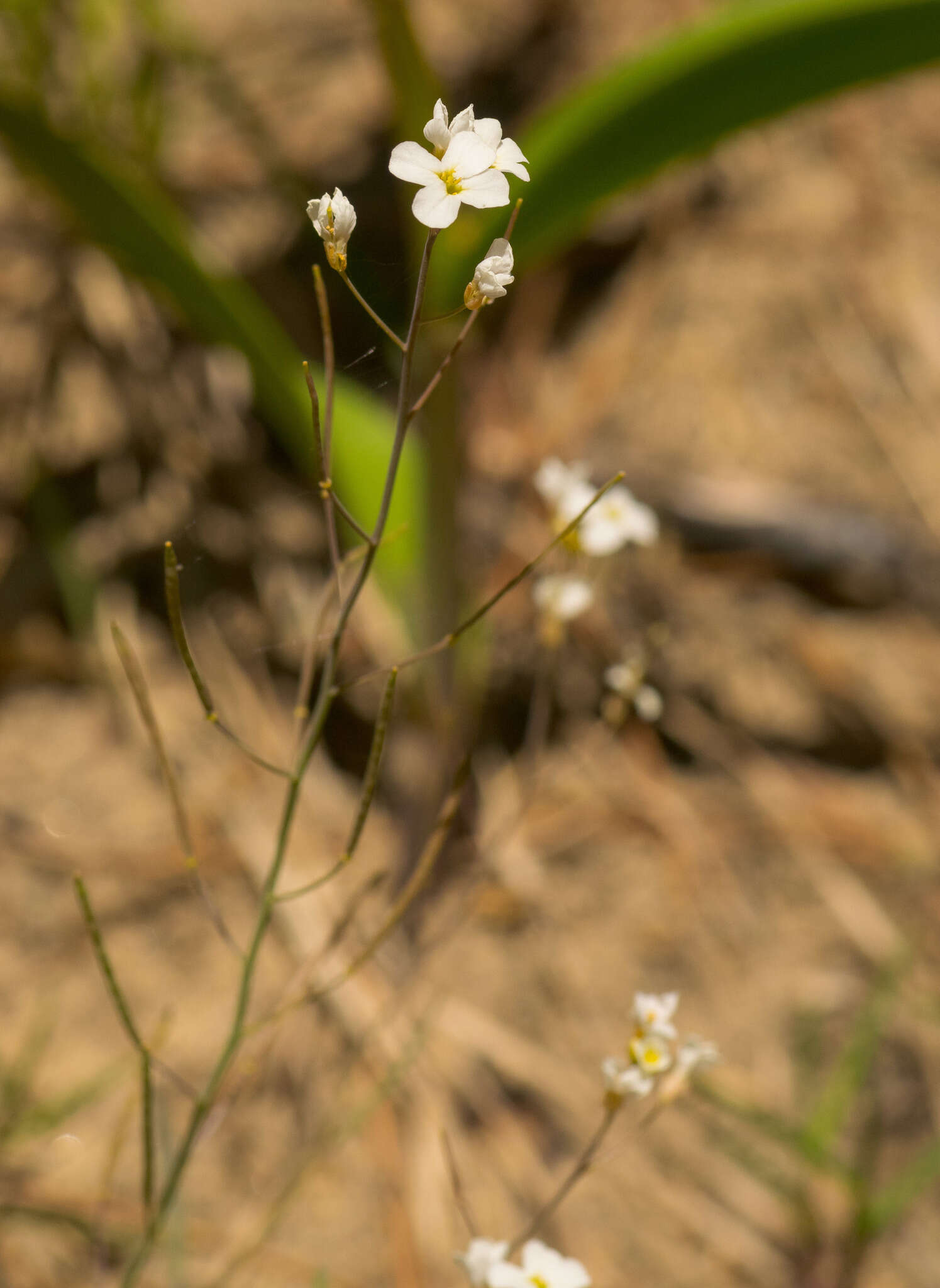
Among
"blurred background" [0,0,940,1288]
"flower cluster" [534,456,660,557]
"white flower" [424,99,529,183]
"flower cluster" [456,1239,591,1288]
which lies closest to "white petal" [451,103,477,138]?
"white flower" [424,99,529,183]

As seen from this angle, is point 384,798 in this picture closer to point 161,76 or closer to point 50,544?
point 50,544

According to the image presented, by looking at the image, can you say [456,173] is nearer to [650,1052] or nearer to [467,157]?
[467,157]

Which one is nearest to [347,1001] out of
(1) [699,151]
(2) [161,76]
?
(1) [699,151]

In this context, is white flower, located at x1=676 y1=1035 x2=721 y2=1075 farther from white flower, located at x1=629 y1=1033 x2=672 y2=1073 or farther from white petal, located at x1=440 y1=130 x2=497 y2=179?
white petal, located at x1=440 y1=130 x2=497 y2=179

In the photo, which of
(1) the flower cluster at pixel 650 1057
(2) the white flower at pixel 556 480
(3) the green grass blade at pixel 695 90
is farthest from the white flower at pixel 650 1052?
(3) the green grass blade at pixel 695 90

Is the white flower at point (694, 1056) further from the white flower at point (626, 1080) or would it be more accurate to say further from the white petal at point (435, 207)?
the white petal at point (435, 207)
